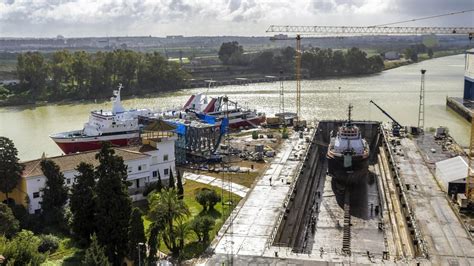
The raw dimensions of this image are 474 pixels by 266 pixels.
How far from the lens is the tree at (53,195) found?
961 inches

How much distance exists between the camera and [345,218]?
2902 centimetres

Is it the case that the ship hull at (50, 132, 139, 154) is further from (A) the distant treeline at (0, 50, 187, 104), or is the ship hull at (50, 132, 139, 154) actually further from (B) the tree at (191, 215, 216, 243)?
(A) the distant treeline at (0, 50, 187, 104)

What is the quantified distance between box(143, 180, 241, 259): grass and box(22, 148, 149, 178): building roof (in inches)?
144

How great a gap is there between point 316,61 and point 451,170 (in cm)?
7825

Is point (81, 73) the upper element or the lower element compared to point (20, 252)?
upper

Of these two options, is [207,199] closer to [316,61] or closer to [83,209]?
[83,209]

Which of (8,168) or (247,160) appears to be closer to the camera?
(8,168)

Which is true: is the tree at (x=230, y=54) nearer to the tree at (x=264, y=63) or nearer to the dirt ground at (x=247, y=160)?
the tree at (x=264, y=63)

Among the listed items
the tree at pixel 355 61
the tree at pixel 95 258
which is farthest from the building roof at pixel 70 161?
the tree at pixel 355 61

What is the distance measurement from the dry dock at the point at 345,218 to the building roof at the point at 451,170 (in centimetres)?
69

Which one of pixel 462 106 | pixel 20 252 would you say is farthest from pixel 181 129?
pixel 462 106

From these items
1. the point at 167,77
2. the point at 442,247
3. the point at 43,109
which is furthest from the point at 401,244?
the point at 167,77

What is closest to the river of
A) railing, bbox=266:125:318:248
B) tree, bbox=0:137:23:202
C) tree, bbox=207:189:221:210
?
tree, bbox=0:137:23:202

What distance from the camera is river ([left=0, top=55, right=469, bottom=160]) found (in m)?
53.3
